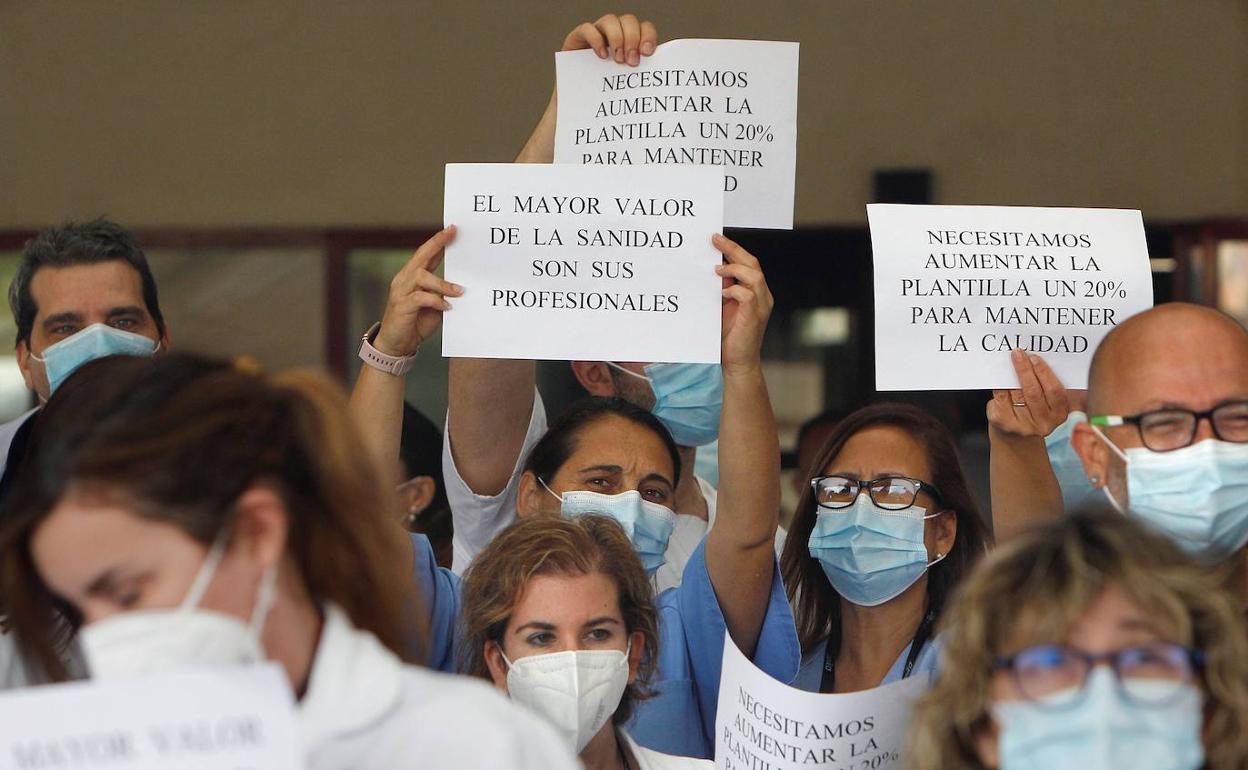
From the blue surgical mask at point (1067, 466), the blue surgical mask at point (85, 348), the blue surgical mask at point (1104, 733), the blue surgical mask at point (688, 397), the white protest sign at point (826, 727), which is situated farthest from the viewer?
the blue surgical mask at point (688, 397)

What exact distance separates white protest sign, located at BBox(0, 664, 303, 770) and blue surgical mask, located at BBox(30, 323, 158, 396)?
1.65 meters

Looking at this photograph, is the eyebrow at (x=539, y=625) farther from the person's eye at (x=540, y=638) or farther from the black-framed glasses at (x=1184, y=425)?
the black-framed glasses at (x=1184, y=425)

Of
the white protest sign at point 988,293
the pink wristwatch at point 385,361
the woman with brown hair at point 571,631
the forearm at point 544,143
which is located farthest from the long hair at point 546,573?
the forearm at point 544,143

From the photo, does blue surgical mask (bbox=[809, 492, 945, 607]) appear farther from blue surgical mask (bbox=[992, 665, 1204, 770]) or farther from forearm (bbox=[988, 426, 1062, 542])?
blue surgical mask (bbox=[992, 665, 1204, 770])

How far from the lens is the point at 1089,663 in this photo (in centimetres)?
189

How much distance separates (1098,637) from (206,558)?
109 centimetres

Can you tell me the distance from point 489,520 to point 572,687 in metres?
0.85

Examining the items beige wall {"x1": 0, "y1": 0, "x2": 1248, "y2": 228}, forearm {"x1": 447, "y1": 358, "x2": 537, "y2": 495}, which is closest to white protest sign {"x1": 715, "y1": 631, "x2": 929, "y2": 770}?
forearm {"x1": 447, "y1": 358, "x2": 537, "y2": 495}

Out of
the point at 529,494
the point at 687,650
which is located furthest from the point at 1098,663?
the point at 529,494

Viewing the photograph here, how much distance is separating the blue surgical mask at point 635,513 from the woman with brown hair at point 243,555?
4.46 ft

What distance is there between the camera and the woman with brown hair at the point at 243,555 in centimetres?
176

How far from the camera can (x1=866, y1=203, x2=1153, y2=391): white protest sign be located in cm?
298

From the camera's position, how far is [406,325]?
3041 millimetres

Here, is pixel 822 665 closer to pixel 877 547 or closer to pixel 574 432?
pixel 877 547
